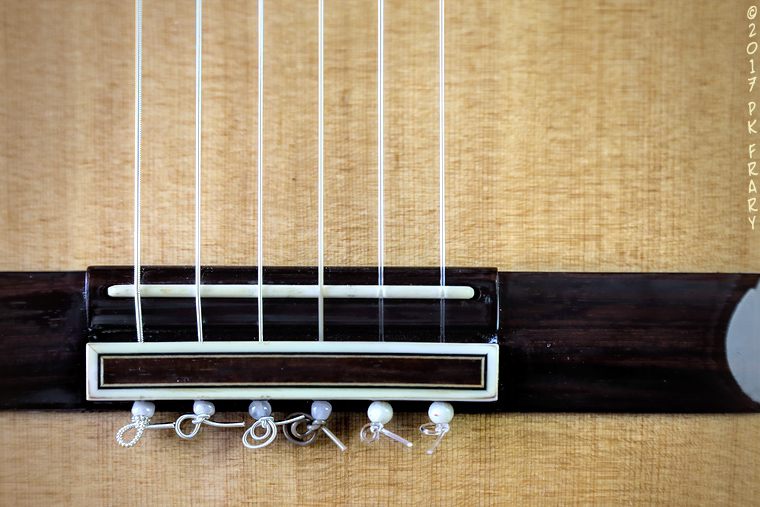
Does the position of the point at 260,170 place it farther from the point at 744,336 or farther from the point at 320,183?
the point at 744,336

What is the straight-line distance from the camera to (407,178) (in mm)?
486

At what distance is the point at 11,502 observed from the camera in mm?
490

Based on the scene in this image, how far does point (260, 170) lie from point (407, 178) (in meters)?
0.12

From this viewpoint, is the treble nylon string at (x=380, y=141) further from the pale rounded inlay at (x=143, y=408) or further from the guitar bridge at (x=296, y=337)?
the pale rounded inlay at (x=143, y=408)

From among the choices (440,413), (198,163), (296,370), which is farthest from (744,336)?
(198,163)

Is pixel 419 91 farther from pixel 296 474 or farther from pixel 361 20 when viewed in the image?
pixel 296 474

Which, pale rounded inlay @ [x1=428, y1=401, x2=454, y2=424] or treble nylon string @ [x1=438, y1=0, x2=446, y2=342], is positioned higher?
treble nylon string @ [x1=438, y1=0, x2=446, y2=342]

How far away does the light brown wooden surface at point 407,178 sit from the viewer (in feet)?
1.58

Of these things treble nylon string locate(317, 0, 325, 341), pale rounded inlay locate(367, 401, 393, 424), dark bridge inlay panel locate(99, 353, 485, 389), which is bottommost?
pale rounded inlay locate(367, 401, 393, 424)

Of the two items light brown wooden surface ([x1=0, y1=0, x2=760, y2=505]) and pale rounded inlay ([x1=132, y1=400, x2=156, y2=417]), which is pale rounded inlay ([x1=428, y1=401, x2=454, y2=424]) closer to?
light brown wooden surface ([x1=0, y1=0, x2=760, y2=505])

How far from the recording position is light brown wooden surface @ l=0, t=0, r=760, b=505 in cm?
48

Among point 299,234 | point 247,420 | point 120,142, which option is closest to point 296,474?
point 247,420

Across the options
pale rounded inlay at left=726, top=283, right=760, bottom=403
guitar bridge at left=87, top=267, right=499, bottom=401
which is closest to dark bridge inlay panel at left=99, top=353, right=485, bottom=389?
guitar bridge at left=87, top=267, right=499, bottom=401

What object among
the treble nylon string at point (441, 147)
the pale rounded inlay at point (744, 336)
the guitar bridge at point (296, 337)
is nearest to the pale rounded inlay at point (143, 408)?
the guitar bridge at point (296, 337)
